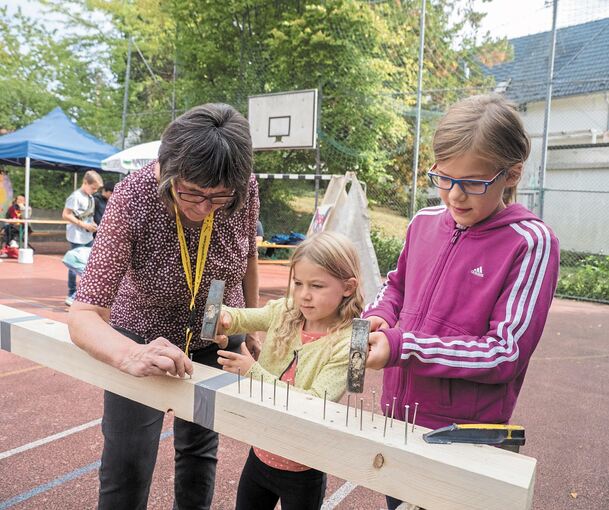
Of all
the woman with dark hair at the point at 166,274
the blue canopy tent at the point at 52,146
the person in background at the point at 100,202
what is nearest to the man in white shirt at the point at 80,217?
the person in background at the point at 100,202

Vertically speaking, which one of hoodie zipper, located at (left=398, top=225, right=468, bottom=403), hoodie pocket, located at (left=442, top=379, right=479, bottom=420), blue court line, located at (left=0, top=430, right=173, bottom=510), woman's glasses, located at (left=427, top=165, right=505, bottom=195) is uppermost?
woman's glasses, located at (left=427, top=165, right=505, bottom=195)

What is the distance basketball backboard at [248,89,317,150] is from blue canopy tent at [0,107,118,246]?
446 cm

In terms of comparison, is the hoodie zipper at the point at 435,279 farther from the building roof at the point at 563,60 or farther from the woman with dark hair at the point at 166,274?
the building roof at the point at 563,60

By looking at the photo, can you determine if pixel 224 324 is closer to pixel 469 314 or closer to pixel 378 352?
pixel 378 352

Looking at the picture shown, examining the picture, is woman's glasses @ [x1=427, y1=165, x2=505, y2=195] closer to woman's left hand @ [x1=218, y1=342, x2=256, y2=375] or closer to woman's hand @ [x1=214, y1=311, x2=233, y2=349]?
woman's left hand @ [x1=218, y1=342, x2=256, y2=375]

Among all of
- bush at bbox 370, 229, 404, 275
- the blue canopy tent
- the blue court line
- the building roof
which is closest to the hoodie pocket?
the blue court line

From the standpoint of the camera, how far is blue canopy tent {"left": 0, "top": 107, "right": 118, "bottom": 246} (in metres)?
12.5

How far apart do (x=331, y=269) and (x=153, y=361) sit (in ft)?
2.56

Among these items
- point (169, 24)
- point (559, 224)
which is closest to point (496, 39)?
point (559, 224)

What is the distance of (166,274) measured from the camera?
1.92m

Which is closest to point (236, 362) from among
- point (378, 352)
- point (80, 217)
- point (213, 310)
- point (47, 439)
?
point (213, 310)

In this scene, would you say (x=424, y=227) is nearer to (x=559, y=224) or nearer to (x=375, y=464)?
(x=375, y=464)

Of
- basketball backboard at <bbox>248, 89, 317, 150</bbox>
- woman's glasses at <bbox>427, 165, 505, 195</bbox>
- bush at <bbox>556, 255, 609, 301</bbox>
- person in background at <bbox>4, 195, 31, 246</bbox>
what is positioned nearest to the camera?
woman's glasses at <bbox>427, 165, 505, 195</bbox>

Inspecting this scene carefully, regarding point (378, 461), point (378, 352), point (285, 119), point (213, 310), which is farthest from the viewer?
point (285, 119)
